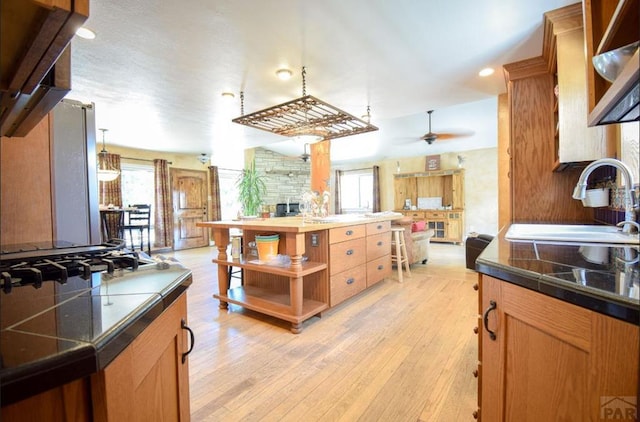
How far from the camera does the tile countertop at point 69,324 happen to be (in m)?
0.36

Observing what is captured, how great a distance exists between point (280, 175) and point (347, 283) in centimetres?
569

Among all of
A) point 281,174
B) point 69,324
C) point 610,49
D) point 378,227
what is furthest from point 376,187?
point 69,324

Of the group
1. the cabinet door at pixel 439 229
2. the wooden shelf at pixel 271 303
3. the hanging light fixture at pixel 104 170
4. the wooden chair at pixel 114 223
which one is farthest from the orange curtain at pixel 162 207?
the cabinet door at pixel 439 229

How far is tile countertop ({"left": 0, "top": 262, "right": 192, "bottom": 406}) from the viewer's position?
0.36 metres

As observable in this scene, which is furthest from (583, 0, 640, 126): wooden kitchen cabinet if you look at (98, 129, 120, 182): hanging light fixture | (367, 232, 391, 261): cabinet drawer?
(98, 129, 120, 182): hanging light fixture

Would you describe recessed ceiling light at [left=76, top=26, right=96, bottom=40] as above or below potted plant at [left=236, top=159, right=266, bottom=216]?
above

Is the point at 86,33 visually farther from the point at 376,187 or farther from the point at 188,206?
the point at 376,187

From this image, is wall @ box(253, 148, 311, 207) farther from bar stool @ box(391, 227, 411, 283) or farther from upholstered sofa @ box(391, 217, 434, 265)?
bar stool @ box(391, 227, 411, 283)

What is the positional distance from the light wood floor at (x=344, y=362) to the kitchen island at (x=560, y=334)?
0.64 m

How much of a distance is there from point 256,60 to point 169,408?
249 centimetres

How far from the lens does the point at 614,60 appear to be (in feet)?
2.76

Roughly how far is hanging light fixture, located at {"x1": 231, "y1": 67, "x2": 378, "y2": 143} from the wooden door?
4.04 metres

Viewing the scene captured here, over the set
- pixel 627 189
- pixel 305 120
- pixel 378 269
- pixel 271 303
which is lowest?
pixel 271 303

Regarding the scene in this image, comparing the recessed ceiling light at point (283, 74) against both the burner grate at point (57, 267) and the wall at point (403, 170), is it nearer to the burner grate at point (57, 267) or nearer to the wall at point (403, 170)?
the burner grate at point (57, 267)
